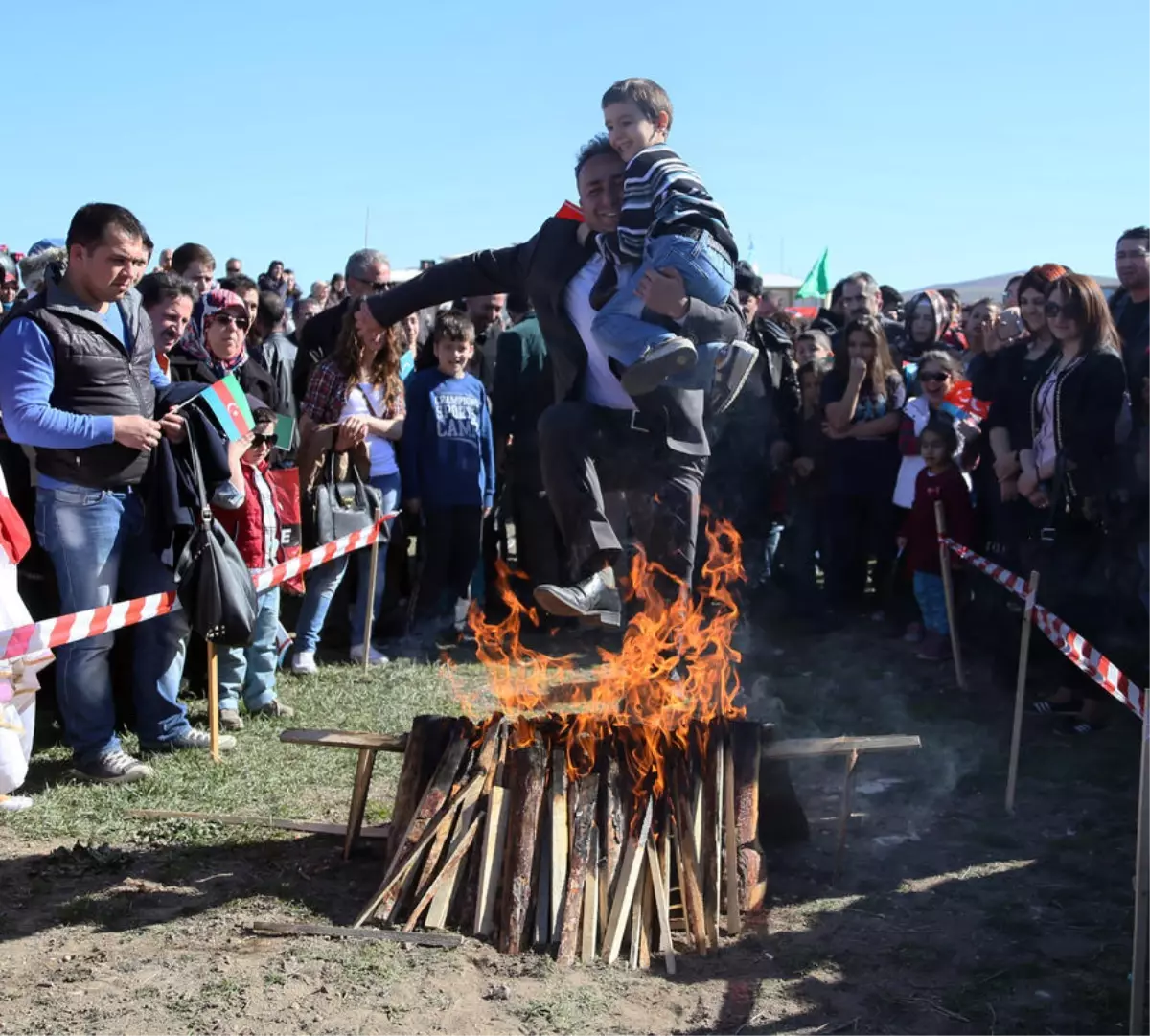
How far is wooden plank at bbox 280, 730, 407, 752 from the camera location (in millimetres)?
5039

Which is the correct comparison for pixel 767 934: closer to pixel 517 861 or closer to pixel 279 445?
pixel 517 861

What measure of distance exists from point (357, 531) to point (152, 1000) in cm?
438

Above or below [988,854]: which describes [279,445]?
above

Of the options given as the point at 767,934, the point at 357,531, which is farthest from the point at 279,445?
the point at 767,934

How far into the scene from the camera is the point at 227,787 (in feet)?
19.3

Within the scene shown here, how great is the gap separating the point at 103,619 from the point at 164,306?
173 cm

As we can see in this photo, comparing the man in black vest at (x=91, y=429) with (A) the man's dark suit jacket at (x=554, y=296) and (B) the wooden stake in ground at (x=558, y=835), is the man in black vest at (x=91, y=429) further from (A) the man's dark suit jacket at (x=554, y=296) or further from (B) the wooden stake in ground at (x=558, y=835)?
(B) the wooden stake in ground at (x=558, y=835)

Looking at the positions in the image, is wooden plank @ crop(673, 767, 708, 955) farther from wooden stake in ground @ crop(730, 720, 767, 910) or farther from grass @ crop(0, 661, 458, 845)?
grass @ crop(0, 661, 458, 845)

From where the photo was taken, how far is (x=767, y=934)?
4469 millimetres

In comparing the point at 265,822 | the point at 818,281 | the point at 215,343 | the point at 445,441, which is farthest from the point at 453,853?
the point at 818,281

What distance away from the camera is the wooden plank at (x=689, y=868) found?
14.3 ft

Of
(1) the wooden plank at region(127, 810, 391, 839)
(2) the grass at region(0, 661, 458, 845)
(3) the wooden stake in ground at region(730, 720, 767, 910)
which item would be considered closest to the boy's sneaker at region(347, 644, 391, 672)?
Result: (2) the grass at region(0, 661, 458, 845)

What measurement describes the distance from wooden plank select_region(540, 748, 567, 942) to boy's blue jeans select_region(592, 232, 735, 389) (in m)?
1.43

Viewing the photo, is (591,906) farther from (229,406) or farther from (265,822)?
(229,406)
